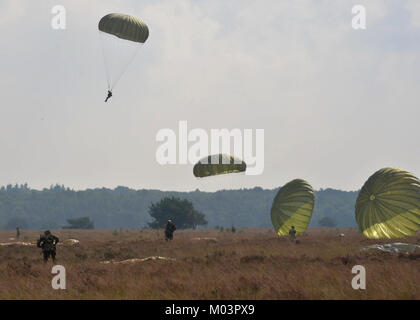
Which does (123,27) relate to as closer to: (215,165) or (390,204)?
(215,165)

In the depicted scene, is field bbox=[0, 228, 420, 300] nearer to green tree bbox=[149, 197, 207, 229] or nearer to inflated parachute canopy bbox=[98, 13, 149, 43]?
inflated parachute canopy bbox=[98, 13, 149, 43]

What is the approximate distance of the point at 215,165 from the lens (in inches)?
1652

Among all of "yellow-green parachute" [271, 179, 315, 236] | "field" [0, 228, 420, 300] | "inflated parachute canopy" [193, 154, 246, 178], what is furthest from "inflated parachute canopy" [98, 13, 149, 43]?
"field" [0, 228, 420, 300]

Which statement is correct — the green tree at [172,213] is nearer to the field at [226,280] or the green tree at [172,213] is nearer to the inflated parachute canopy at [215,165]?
the inflated parachute canopy at [215,165]

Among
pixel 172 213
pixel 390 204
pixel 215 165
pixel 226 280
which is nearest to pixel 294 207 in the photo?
pixel 215 165

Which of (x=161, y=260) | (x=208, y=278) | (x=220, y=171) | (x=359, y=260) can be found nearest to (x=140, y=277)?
(x=208, y=278)

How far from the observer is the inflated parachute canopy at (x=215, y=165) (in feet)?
138

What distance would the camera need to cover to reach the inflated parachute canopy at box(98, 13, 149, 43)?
32.0 meters

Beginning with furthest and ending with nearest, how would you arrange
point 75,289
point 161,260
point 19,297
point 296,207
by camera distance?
point 296,207
point 161,260
point 75,289
point 19,297
